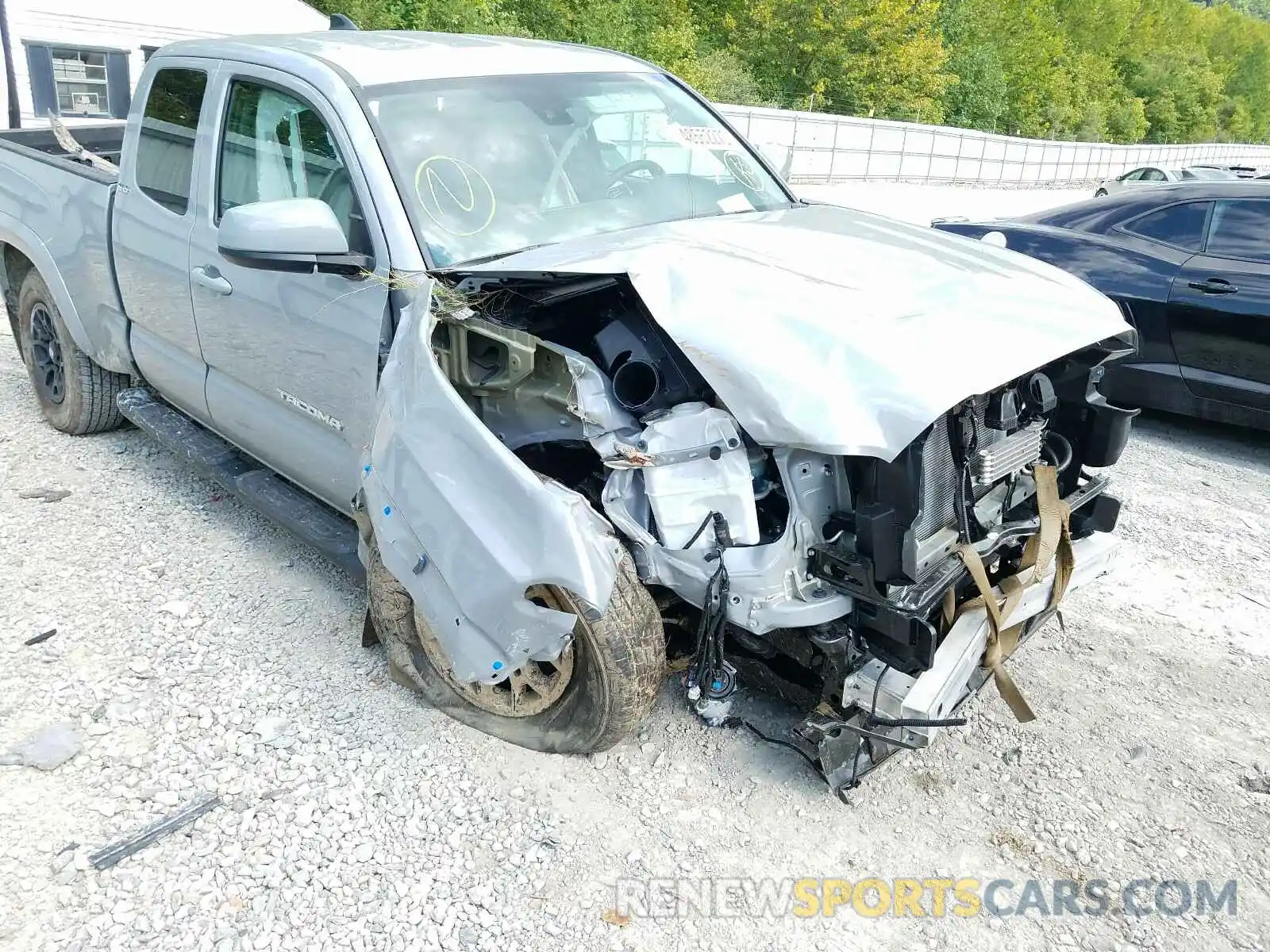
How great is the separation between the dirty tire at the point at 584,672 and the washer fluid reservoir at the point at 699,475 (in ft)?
0.62

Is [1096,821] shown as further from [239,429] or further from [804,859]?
[239,429]

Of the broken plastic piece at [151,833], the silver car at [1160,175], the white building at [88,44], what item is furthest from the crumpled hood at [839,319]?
the silver car at [1160,175]

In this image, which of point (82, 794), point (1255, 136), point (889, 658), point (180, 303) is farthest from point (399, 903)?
point (1255, 136)

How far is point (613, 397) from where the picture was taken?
2.68m

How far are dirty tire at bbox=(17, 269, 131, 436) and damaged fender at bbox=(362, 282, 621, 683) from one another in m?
3.00

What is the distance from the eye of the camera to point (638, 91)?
395cm

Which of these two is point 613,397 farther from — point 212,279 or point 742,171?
point 212,279

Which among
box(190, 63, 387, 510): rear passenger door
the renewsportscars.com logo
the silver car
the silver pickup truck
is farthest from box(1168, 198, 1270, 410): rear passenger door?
the silver car

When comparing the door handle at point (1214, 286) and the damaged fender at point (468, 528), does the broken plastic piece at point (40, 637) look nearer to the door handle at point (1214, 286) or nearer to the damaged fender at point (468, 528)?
the damaged fender at point (468, 528)

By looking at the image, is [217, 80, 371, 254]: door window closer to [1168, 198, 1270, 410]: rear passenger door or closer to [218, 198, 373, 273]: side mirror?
[218, 198, 373, 273]: side mirror

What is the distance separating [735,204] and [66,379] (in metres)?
3.68

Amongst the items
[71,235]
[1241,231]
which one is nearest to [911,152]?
[1241,231]

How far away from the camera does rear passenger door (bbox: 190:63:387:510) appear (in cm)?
313

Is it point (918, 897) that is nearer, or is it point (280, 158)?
point (918, 897)
